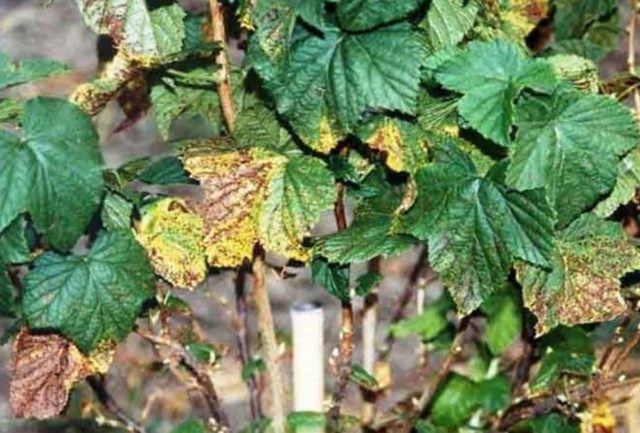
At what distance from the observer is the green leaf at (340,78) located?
3.05 ft

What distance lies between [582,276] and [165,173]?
368mm

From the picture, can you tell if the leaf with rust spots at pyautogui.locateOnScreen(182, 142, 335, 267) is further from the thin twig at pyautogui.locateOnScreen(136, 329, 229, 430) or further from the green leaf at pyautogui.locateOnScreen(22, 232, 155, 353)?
the thin twig at pyautogui.locateOnScreen(136, 329, 229, 430)

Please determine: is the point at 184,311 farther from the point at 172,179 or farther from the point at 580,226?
the point at 580,226

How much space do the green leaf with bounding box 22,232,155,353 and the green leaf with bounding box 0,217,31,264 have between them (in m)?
0.02

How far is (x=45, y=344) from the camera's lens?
1.04 meters

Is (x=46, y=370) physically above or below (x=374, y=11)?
below

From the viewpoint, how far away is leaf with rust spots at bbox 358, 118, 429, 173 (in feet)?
3.30

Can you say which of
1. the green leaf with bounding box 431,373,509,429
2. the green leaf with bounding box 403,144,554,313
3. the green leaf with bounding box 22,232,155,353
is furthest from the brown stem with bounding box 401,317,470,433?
the green leaf with bounding box 22,232,155,353

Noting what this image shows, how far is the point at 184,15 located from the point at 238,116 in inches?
3.9

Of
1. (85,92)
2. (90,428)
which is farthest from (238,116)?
(90,428)

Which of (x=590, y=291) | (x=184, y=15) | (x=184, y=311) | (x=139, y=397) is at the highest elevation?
(x=184, y=15)

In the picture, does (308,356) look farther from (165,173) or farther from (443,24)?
(443,24)

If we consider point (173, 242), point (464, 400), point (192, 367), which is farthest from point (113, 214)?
point (464, 400)

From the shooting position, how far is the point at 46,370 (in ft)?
3.41
